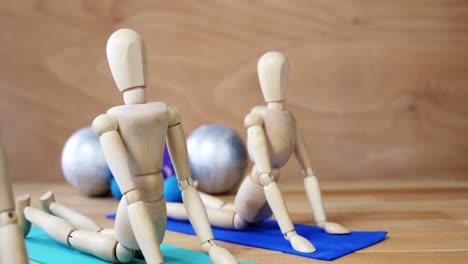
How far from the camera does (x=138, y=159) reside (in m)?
1.13

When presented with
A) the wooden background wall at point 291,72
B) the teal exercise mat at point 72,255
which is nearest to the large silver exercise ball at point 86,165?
the wooden background wall at point 291,72

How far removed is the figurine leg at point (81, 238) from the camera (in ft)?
4.04

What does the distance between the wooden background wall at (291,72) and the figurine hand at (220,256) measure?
1.56 meters

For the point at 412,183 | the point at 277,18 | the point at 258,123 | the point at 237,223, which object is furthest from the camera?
the point at 277,18

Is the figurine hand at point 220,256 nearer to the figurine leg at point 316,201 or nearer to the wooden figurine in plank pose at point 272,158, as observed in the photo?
the wooden figurine in plank pose at point 272,158

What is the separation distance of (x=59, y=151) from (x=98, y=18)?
660 millimetres

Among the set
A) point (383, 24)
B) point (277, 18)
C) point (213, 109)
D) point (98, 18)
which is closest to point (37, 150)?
point (98, 18)

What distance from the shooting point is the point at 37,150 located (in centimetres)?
274

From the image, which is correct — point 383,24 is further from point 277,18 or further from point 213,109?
point 213,109

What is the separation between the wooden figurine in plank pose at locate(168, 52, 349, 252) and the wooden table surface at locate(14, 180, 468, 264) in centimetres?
11

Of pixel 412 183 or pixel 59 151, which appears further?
pixel 59 151

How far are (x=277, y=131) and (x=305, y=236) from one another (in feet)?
0.94

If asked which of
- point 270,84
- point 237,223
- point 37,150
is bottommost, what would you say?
point 237,223

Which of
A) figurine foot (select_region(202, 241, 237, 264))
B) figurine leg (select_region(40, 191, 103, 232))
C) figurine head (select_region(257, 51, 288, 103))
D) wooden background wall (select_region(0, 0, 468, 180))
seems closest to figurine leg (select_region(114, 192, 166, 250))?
figurine foot (select_region(202, 241, 237, 264))
